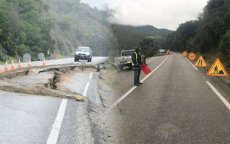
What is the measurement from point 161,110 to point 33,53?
156 ft

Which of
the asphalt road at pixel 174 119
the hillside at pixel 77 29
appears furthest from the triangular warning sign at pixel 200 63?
the hillside at pixel 77 29

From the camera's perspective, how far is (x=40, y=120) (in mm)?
10164

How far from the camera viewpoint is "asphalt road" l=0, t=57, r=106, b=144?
329 inches

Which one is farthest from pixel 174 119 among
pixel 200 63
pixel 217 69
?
pixel 200 63

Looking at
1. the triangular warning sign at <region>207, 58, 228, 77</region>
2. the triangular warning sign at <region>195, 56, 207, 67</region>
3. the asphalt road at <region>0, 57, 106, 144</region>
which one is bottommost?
the triangular warning sign at <region>195, 56, 207, 67</region>

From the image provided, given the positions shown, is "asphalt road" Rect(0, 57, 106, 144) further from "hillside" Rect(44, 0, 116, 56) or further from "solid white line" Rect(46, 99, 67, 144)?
"hillside" Rect(44, 0, 116, 56)

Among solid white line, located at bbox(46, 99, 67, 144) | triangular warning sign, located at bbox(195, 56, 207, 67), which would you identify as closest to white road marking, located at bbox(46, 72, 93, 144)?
solid white line, located at bbox(46, 99, 67, 144)

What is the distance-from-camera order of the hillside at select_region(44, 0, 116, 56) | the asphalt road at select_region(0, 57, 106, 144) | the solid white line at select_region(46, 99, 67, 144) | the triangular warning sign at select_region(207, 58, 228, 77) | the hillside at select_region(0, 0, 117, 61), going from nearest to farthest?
the solid white line at select_region(46, 99, 67, 144) → the asphalt road at select_region(0, 57, 106, 144) → the triangular warning sign at select_region(207, 58, 228, 77) → the hillside at select_region(0, 0, 117, 61) → the hillside at select_region(44, 0, 116, 56)

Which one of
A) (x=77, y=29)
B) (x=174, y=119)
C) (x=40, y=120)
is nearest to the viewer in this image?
(x=40, y=120)

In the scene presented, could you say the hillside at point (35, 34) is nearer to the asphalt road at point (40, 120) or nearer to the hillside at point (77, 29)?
the hillside at point (77, 29)

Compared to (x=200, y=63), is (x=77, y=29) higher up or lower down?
higher up

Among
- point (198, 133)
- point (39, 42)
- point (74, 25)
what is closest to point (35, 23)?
point (39, 42)

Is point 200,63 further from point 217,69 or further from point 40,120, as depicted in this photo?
point 40,120

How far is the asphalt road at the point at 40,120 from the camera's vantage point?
8367 mm
